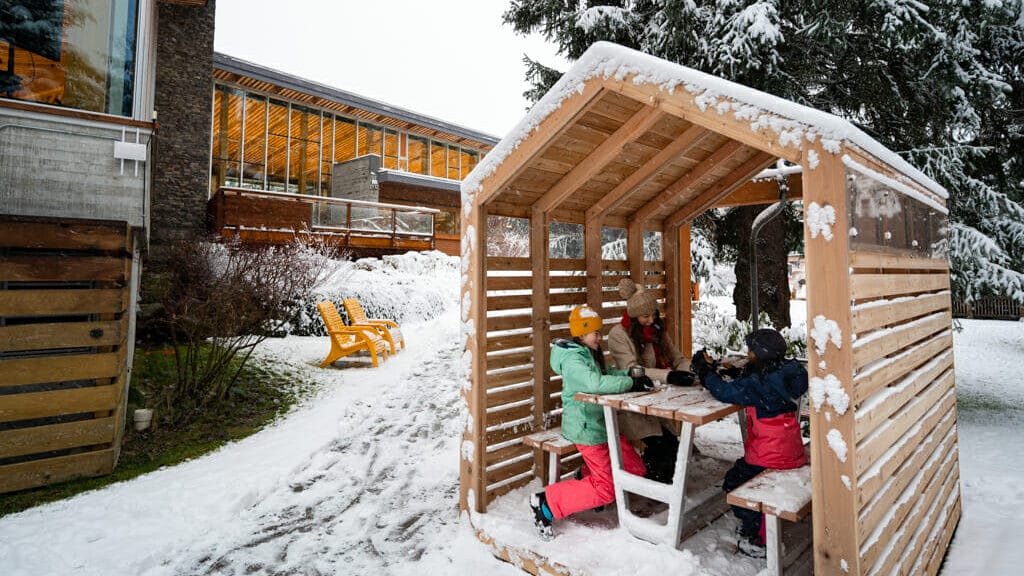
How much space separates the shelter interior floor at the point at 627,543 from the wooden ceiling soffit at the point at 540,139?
2.35 metres

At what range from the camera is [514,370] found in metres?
4.20

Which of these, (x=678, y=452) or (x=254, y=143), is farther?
(x=254, y=143)

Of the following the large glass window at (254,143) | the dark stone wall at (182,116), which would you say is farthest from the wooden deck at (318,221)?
the large glass window at (254,143)

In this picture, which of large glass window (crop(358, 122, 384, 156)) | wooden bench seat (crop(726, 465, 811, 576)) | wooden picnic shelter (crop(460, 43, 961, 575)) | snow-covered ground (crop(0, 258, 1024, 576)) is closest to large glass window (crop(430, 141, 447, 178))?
large glass window (crop(358, 122, 384, 156))

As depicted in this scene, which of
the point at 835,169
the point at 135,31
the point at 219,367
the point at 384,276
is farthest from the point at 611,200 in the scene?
the point at 384,276

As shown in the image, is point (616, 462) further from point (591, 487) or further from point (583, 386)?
point (583, 386)

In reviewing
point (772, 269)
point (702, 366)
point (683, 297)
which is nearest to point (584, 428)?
point (702, 366)

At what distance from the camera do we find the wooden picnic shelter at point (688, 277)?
2365 millimetres

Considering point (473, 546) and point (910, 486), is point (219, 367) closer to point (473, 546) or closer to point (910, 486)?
point (473, 546)

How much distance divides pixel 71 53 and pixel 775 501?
793 cm

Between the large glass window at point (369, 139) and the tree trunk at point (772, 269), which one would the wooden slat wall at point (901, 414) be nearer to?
the tree trunk at point (772, 269)

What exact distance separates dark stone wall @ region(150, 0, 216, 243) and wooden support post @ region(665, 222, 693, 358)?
11.5m

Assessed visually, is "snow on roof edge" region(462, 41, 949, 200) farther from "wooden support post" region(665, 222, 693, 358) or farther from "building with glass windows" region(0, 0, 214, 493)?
"building with glass windows" region(0, 0, 214, 493)

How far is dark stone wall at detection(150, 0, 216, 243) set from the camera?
12453mm
